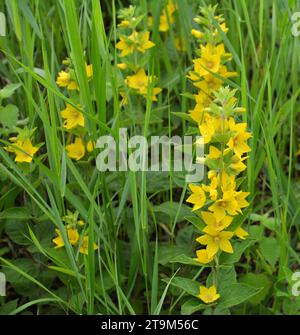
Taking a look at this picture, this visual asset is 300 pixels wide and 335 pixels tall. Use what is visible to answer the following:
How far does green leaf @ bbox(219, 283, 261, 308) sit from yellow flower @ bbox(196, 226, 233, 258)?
0.26 feet

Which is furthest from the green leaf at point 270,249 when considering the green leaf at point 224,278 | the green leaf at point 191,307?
the green leaf at point 191,307

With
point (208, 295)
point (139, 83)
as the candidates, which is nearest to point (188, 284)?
point (208, 295)

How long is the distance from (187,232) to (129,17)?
61cm

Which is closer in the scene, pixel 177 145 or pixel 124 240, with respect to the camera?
pixel 177 145

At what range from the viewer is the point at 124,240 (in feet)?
6.31

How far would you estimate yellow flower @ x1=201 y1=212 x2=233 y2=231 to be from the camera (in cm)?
147

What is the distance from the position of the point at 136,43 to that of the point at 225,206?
0.64 m

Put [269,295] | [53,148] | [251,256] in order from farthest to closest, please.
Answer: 1. [251,256]
2. [269,295]
3. [53,148]

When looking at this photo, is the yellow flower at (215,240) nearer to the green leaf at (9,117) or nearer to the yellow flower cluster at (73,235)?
the yellow flower cluster at (73,235)

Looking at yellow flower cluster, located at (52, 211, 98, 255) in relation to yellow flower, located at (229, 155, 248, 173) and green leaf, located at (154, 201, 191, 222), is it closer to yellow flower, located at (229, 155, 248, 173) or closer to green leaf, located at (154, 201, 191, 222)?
green leaf, located at (154, 201, 191, 222)

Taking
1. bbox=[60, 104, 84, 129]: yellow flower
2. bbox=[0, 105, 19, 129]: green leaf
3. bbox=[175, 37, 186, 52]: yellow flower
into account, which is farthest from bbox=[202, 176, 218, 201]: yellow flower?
bbox=[175, 37, 186, 52]: yellow flower

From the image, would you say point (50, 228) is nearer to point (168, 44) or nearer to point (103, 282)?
point (103, 282)

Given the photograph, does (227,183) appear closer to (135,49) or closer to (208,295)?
(208,295)
